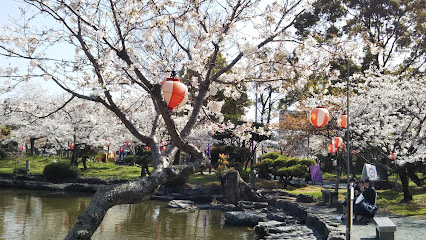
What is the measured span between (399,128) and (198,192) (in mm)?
10392

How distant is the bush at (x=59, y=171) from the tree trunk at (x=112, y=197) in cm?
1887

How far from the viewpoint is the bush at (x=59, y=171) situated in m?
22.9

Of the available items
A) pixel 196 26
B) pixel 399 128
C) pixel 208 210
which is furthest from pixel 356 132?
pixel 196 26

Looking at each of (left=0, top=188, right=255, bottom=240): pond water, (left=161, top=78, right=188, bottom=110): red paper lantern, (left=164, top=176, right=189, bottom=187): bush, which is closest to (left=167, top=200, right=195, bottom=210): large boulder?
(left=0, top=188, right=255, bottom=240): pond water

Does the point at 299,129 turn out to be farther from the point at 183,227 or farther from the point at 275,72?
the point at 275,72

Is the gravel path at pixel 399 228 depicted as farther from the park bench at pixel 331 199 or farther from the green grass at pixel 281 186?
the park bench at pixel 331 199

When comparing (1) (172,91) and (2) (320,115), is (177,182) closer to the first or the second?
(2) (320,115)

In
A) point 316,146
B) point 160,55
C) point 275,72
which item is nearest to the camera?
point 275,72

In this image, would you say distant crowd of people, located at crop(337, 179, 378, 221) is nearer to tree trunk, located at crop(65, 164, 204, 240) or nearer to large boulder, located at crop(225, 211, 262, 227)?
large boulder, located at crop(225, 211, 262, 227)

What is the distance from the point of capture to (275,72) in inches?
302

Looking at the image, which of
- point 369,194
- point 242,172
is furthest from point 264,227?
point 242,172

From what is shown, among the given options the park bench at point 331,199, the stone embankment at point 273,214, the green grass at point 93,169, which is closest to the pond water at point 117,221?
the stone embankment at point 273,214

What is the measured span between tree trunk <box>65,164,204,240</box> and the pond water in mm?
5780

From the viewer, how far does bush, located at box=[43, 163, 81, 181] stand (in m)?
22.9
